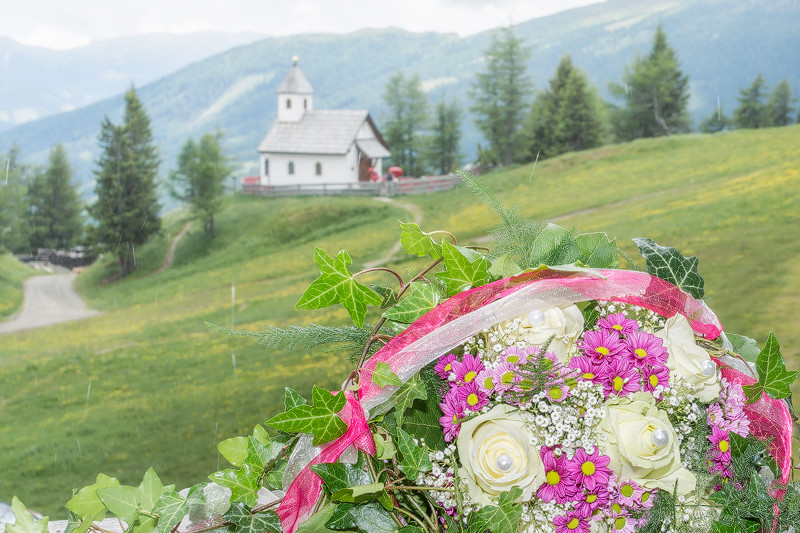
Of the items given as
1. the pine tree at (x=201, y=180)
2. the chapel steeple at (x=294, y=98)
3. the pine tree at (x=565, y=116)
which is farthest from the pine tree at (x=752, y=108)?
the pine tree at (x=201, y=180)

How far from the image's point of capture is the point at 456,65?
69.5 feet

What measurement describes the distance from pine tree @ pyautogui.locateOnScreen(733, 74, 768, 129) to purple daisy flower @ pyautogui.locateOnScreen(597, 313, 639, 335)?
14971mm

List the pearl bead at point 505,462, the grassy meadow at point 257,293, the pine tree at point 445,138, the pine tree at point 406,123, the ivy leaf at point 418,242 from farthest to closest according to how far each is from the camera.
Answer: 1. the pine tree at point 445,138
2. the pine tree at point 406,123
3. the grassy meadow at point 257,293
4. the ivy leaf at point 418,242
5. the pearl bead at point 505,462

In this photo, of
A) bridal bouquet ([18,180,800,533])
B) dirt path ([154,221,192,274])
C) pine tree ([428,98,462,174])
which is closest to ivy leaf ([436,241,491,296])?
bridal bouquet ([18,180,800,533])

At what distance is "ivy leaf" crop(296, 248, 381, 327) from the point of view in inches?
34.5

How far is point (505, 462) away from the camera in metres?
0.75

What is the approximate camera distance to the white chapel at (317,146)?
16297 millimetres

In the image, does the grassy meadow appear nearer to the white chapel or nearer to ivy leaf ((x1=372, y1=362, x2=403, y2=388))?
the white chapel

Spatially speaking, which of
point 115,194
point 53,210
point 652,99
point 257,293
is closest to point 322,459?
point 257,293

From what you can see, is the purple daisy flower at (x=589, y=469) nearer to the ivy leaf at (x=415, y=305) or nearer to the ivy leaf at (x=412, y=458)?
the ivy leaf at (x=412, y=458)

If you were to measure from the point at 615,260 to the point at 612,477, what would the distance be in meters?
0.35

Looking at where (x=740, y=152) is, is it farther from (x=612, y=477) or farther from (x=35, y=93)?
(x=35, y=93)

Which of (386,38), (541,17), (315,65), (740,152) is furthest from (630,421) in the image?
(386,38)

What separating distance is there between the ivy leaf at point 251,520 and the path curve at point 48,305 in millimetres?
14022
